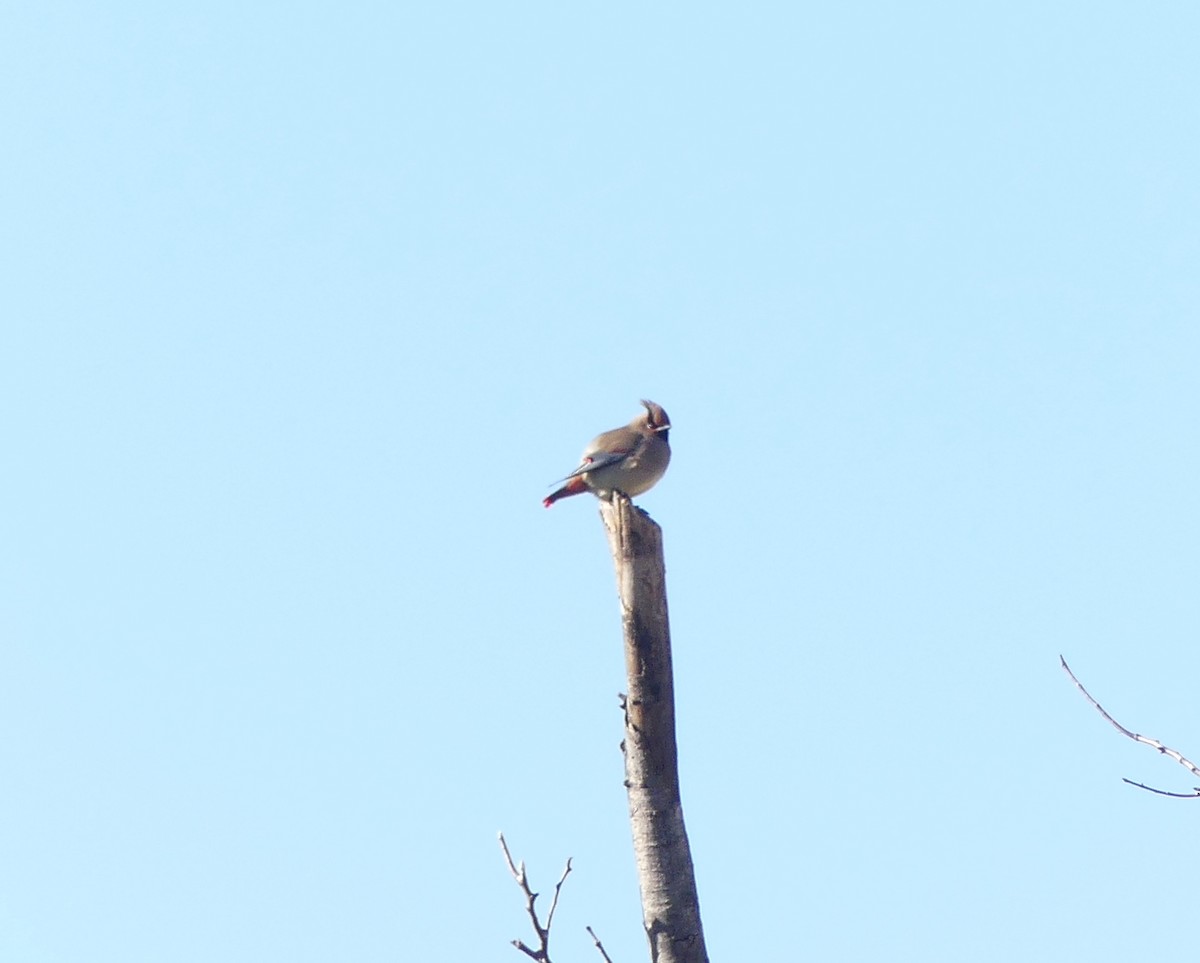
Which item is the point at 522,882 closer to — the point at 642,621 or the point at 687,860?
the point at 687,860

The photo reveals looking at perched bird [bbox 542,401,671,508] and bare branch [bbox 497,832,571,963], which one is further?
perched bird [bbox 542,401,671,508]

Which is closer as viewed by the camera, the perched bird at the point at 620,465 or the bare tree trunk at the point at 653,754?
the bare tree trunk at the point at 653,754

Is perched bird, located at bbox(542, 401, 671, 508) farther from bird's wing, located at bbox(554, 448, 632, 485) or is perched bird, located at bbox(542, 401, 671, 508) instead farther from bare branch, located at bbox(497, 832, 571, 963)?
bare branch, located at bbox(497, 832, 571, 963)

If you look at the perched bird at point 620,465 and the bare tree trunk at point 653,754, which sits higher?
the perched bird at point 620,465

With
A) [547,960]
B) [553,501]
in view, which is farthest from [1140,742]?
[553,501]

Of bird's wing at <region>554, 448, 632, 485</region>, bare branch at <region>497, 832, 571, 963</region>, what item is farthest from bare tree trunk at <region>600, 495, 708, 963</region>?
bird's wing at <region>554, 448, 632, 485</region>

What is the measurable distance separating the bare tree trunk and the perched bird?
375 cm

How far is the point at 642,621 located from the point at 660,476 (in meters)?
4.28

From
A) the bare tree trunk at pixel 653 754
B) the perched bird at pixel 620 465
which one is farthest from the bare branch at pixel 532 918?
the perched bird at pixel 620 465

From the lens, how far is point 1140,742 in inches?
133

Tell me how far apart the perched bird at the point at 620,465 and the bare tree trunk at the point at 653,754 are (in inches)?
148

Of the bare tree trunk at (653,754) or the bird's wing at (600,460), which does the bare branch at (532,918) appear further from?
the bird's wing at (600,460)

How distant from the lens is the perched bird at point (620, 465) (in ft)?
28.0

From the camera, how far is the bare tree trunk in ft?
13.8
